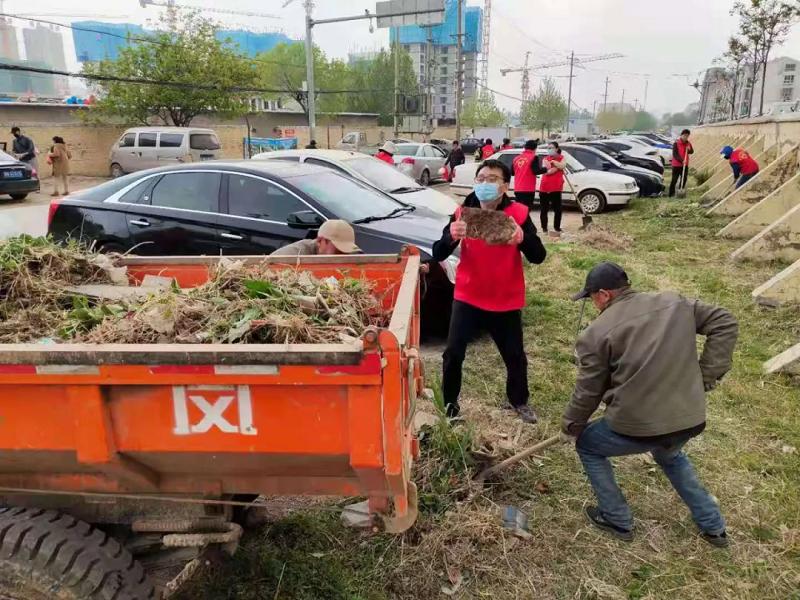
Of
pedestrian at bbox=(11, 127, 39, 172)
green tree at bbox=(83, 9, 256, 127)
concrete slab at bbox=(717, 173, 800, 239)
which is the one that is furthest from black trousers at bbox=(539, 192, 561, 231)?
green tree at bbox=(83, 9, 256, 127)

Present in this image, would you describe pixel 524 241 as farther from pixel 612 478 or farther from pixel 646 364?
pixel 612 478

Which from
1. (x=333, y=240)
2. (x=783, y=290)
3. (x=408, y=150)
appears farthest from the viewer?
(x=408, y=150)

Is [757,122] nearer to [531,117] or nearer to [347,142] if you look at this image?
[347,142]

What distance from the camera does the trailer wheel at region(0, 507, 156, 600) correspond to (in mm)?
1934

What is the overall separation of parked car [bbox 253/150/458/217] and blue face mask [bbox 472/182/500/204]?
428cm

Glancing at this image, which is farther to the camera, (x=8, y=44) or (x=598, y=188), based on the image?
(x=8, y=44)

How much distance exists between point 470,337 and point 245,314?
2163 millimetres

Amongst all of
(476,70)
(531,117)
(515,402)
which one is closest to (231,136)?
(515,402)

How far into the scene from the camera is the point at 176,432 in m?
1.87

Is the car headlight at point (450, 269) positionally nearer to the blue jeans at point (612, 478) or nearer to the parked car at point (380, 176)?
the blue jeans at point (612, 478)

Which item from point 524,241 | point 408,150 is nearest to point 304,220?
point 524,241

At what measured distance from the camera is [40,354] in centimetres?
177

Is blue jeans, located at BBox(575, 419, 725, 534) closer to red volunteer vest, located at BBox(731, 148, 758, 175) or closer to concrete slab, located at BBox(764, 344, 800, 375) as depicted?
concrete slab, located at BBox(764, 344, 800, 375)

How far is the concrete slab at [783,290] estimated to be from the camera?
6531mm
